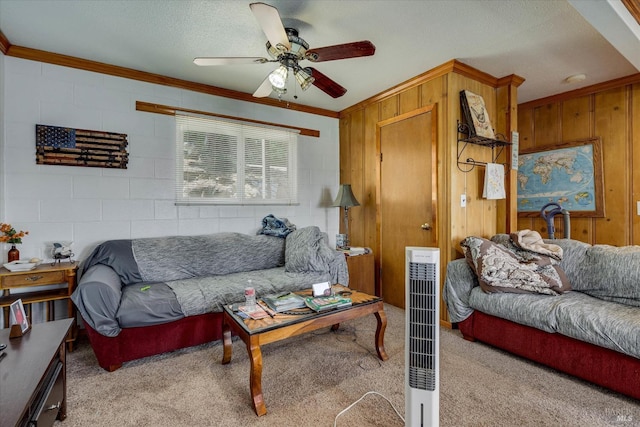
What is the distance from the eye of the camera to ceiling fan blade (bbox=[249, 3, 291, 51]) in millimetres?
1563

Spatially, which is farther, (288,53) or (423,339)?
(288,53)

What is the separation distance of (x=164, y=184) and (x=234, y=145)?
2.90 feet

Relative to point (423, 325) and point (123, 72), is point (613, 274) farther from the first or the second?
point (123, 72)

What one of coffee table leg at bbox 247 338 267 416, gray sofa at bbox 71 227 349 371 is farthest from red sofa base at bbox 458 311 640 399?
coffee table leg at bbox 247 338 267 416

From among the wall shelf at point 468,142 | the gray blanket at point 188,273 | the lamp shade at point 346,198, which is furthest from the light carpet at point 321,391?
the lamp shade at point 346,198

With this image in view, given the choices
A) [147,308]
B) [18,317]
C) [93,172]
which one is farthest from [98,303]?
[93,172]

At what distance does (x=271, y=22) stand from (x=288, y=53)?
1.32 feet

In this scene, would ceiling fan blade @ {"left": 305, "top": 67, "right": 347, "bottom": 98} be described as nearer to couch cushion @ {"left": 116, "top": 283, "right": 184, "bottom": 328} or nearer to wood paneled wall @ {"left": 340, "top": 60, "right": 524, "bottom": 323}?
wood paneled wall @ {"left": 340, "top": 60, "right": 524, "bottom": 323}

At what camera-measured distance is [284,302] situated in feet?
6.70

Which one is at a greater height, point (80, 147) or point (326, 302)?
point (80, 147)

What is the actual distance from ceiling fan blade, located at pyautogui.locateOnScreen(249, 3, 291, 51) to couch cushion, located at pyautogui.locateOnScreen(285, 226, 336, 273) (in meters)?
1.85

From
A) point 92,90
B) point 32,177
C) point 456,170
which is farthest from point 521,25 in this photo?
point 32,177

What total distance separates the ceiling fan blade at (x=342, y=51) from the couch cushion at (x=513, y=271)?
173 centimetres

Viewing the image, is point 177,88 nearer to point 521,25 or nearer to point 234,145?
point 234,145
